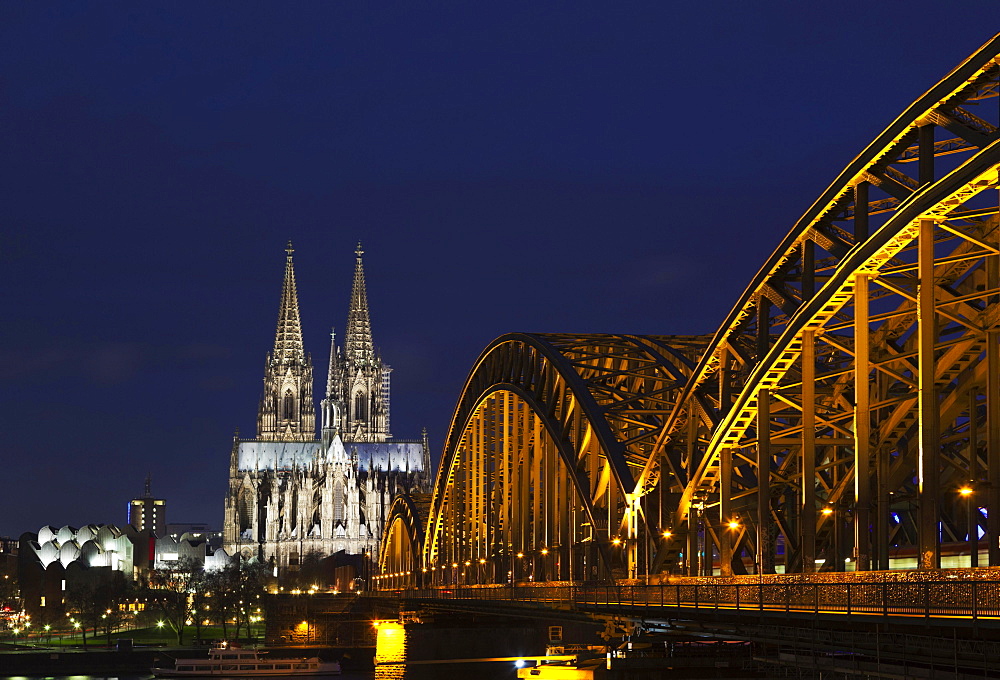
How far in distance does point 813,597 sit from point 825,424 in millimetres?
9558

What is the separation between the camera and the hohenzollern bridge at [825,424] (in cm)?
2903

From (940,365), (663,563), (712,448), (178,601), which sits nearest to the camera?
(940,365)

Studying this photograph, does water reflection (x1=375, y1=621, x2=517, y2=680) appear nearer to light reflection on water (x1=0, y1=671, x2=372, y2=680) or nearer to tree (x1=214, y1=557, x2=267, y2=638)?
light reflection on water (x1=0, y1=671, x2=372, y2=680)

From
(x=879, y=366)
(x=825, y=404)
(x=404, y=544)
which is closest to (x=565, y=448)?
(x=825, y=404)

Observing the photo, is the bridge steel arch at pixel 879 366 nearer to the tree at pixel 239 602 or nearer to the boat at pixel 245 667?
the boat at pixel 245 667

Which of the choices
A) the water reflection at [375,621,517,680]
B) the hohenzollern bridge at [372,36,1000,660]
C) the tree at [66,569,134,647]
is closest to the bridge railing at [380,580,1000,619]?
the hohenzollern bridge at [372,36,1000,660]

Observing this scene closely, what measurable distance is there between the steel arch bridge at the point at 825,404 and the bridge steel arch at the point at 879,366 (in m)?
0.06

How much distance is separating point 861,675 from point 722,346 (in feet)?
47.9

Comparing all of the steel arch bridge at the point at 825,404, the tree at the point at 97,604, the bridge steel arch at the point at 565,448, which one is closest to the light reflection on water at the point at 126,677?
the bridge steel arch at the point at 565,448

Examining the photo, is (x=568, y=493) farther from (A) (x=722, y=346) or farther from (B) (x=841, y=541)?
(B) (x=841, y=541)

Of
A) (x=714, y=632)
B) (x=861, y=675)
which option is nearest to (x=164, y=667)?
(x=714, y=632)

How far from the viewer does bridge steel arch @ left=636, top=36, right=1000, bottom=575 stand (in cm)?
2897

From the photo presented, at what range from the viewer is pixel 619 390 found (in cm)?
5912

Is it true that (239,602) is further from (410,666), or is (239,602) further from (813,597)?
(813,597)
